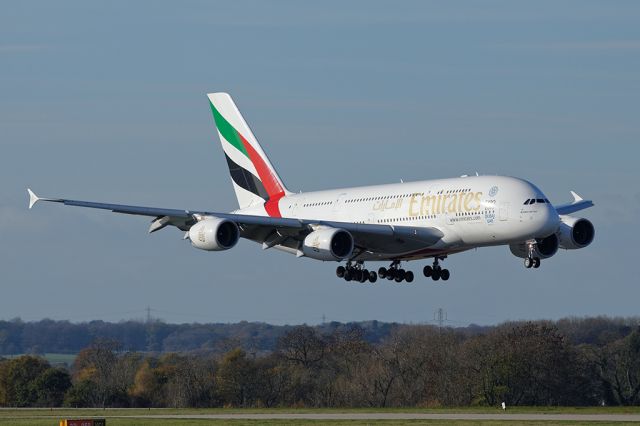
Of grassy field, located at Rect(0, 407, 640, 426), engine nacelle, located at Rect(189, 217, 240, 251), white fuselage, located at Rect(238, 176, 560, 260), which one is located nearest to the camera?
grassy field, located at Rect(0, 407, 640, 426)

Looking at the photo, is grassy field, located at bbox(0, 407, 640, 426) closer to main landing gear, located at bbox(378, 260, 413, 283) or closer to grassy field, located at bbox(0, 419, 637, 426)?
grassy field, located at bbox(0, 419, 637, 426)

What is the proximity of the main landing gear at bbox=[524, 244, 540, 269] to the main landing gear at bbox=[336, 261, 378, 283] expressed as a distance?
10.7 m

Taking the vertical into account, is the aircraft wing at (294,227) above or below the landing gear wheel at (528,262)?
above

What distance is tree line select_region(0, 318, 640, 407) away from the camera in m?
110

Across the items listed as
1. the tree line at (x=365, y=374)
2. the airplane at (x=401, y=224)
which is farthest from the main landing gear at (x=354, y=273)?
the tree line at (x=365, y=374)

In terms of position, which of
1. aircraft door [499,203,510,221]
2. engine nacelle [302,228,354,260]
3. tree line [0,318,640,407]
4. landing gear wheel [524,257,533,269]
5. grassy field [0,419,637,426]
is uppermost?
aircraft door [499,203,510,221]

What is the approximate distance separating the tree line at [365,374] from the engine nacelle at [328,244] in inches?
1188

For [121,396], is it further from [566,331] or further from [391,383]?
[566,331]

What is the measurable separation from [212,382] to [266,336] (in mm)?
52124

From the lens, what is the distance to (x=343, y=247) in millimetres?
78438

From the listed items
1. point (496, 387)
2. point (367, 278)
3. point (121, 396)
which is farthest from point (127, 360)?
point (367, 278)

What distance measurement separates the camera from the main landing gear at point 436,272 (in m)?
83.2

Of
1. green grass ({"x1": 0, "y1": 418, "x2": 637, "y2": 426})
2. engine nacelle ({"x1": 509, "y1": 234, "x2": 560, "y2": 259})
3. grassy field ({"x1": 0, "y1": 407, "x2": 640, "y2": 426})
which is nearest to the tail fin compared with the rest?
grassy field ({"x1": 0, "y1": 407, "x2": 640, "y2": 426})

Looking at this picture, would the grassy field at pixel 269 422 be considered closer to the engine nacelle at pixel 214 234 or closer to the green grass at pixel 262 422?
the green grass at pixel 262 422
